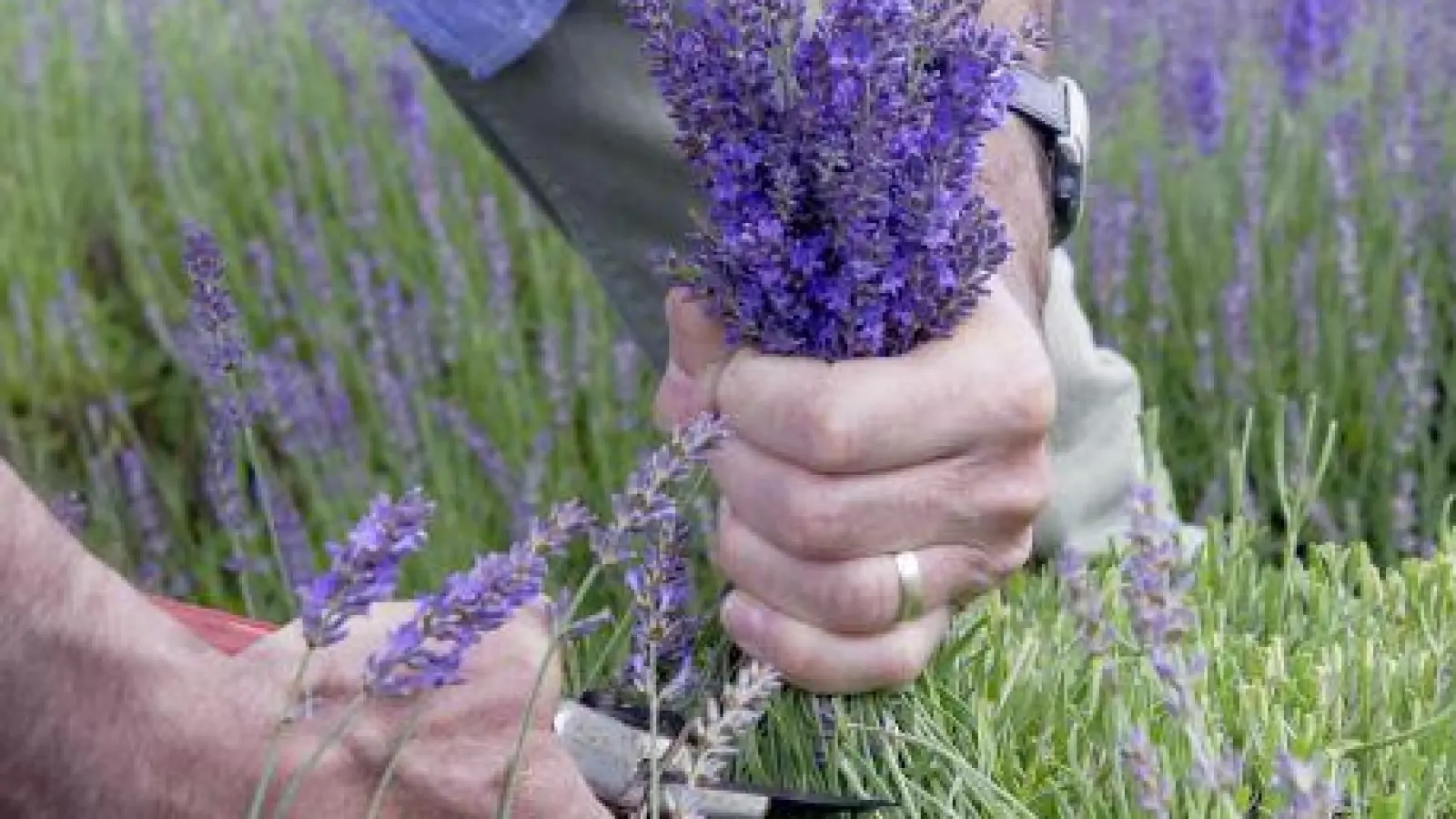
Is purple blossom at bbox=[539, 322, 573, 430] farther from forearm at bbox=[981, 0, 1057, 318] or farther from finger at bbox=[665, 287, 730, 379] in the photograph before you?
finger at bbox=[665, 287, 730, 379]

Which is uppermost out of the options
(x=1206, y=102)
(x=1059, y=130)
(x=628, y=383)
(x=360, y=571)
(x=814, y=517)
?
(x=360, y=571)

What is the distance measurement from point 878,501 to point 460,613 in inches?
21.1

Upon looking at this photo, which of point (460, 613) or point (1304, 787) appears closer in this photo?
point (1304, 787)

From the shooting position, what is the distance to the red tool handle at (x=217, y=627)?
155 cm

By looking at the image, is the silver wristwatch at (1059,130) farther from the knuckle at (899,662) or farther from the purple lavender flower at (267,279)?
the purple lavender flower at (267,279)

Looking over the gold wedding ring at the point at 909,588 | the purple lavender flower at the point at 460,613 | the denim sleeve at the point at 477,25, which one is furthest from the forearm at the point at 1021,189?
the purple lavender flower at the point at 460,613

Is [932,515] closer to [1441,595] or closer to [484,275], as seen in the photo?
[1441,595]

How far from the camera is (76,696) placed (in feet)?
4.19

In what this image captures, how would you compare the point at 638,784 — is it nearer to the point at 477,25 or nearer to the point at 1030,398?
the point at 1030,398

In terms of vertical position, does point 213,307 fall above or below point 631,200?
above

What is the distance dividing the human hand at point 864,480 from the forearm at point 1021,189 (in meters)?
0.24

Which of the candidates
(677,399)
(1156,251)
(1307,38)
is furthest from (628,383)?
(677,399)

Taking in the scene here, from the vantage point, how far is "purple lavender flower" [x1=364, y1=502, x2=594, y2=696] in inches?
46.7

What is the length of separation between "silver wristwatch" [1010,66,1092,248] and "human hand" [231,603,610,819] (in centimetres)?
83
